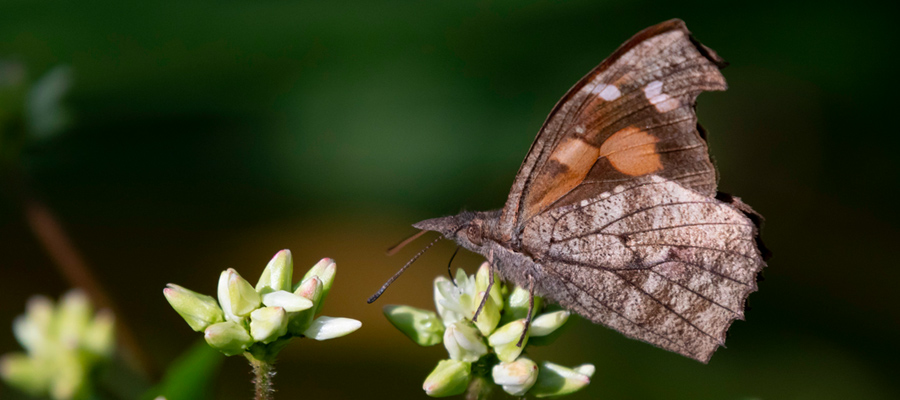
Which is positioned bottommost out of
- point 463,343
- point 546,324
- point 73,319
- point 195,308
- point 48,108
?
point 546,324

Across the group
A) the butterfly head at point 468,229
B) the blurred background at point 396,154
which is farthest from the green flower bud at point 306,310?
the blurred background at point 396,154

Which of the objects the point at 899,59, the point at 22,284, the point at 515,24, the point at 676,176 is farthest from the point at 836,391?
the point at 22,284

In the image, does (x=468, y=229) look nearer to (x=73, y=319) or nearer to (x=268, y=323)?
(x=268, y=323)

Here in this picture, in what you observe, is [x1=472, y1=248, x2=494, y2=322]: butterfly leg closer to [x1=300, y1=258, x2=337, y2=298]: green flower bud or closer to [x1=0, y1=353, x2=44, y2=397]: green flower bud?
[x1=300, y1=258, x2=337, y2=298]: green flower bud

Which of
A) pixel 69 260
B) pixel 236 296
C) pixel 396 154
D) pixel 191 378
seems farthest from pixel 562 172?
pixel 396 154

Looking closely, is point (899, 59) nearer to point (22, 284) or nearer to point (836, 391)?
point (836, 391)
